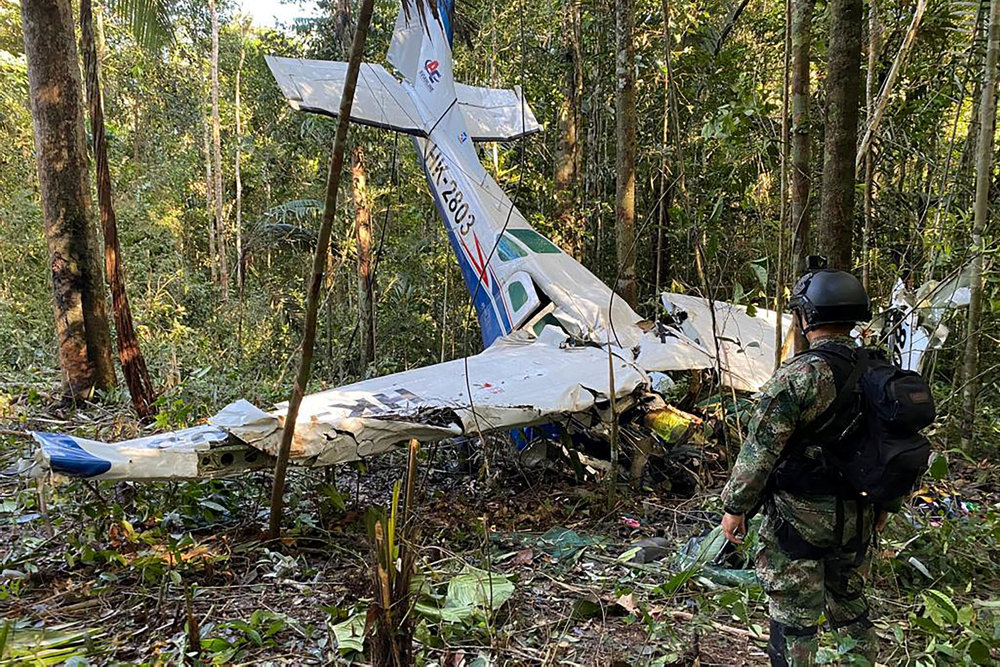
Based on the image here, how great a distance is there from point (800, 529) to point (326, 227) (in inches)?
101

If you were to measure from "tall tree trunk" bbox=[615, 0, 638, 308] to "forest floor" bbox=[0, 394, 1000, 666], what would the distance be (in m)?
2.93

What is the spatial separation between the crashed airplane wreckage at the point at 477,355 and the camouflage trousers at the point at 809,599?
211 centimetres

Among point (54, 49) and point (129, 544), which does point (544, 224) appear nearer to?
point (54, 49)

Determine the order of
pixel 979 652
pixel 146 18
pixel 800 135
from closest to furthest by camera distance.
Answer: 1. pixel 979 652
2. pixel 800 135
3. pixel 146 18

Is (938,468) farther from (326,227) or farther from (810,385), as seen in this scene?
(326,227)

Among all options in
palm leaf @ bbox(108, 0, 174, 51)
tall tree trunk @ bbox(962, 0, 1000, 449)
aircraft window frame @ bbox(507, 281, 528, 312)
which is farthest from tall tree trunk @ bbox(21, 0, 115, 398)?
tall tree trunk @ bbox(962, 0, 1000, 449)

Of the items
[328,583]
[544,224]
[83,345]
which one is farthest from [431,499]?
[544,224]

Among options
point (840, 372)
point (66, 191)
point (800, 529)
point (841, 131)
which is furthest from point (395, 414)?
point (66, 191)

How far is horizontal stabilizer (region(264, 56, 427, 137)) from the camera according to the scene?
6977 mm

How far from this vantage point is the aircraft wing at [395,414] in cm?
357

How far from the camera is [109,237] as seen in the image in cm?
679

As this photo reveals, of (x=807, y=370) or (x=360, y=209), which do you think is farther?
(x=360, y=209)

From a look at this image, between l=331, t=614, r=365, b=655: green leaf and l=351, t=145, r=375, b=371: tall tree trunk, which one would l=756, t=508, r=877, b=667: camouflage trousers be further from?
l=351, t=145, r=375, b=371: tall tree trunk

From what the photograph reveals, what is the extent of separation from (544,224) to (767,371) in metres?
5.08
